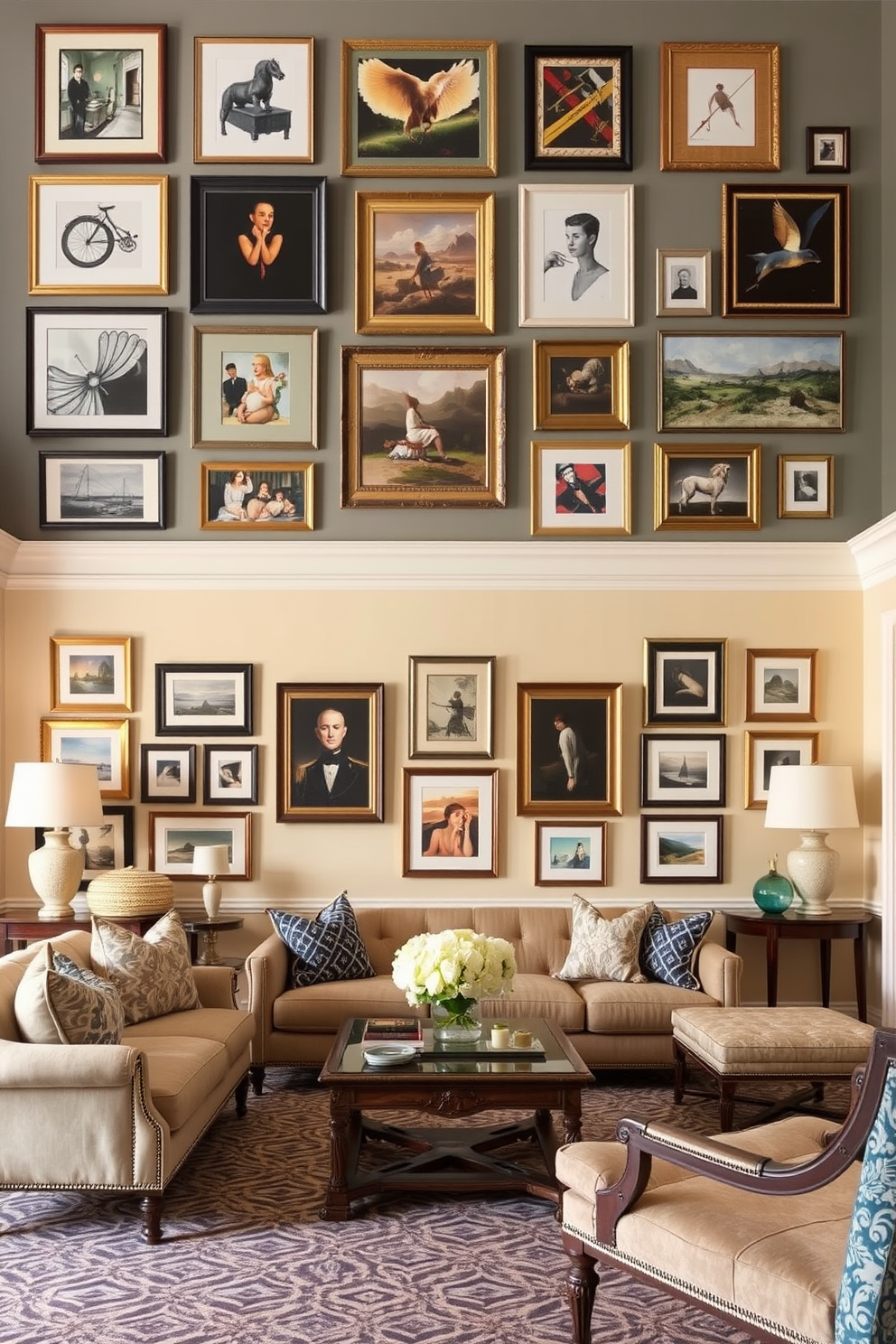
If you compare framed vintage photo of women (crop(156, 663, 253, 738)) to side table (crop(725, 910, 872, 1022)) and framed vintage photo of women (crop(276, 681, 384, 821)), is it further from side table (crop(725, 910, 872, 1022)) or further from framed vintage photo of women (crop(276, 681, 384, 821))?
side table (crop(725, 910, 872, 1022))

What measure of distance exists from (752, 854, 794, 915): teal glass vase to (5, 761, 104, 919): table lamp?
4181 mm

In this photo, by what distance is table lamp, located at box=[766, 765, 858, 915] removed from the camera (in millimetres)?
7289

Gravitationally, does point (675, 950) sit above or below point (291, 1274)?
above

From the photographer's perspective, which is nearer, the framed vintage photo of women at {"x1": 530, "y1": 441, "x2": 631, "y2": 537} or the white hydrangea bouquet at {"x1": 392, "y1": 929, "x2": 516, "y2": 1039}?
the white hydrangea bouquet at {"x1": 392, "y1": 929, "x2": 516, "y2": 1039}

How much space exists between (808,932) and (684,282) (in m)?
4.42

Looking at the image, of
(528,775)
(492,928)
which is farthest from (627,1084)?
(528,775)

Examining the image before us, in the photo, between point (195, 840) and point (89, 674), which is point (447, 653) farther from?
point (89, 674)

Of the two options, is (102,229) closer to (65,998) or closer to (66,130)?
(66,130)

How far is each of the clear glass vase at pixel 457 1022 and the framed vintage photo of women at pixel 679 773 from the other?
2904mm

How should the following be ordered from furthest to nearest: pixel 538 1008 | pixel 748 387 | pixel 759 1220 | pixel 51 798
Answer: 1. pixel 748 387
2. pixel 51 798
3. pixel 538 1008
4. pixel 759 1220

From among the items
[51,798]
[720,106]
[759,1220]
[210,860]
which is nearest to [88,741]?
[51,798]

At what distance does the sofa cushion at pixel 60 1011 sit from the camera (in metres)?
4.59

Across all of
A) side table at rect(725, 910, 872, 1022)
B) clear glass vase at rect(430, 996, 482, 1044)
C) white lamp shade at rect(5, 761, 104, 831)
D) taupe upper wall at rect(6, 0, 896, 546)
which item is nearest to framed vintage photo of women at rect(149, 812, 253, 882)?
white lamp shade at rect(5, 761, 104, 831)

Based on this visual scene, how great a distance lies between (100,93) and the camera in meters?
8.16
